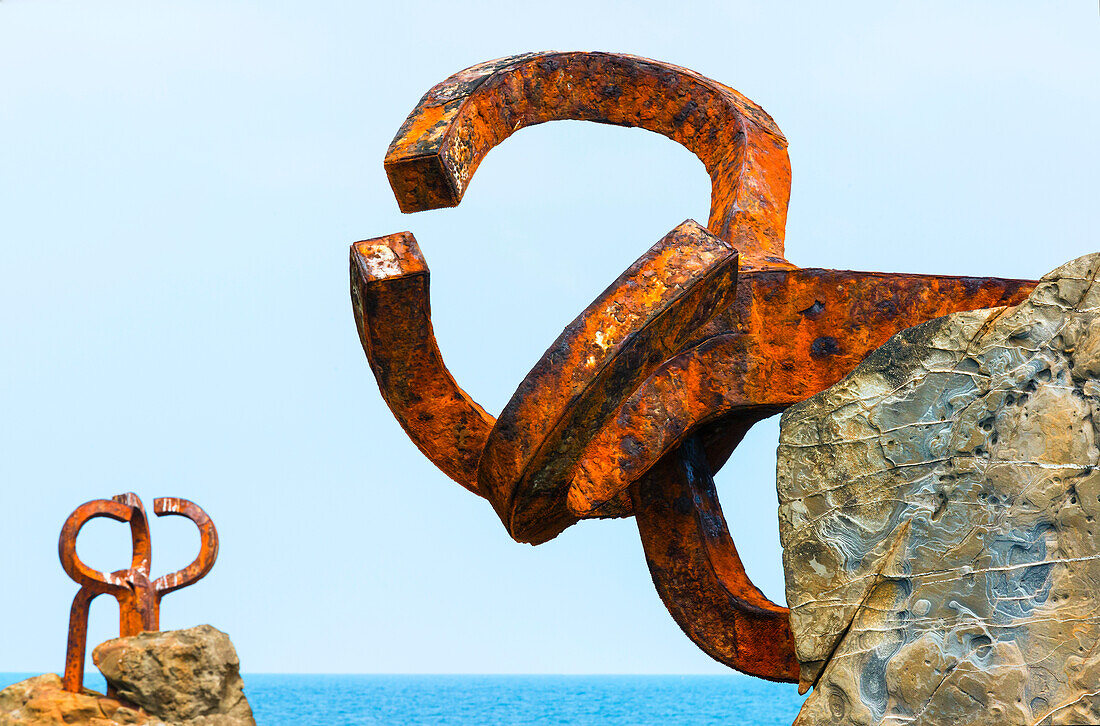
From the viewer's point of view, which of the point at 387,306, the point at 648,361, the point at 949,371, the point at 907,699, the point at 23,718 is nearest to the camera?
the point at 907,699

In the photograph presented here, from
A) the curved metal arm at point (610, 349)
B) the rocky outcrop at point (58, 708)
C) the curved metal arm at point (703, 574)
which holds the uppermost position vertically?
the curved metal arm at point (610, 349)

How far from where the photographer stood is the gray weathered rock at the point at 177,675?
8.06m

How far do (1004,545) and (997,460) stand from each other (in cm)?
23

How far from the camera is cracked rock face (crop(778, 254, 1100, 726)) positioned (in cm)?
279

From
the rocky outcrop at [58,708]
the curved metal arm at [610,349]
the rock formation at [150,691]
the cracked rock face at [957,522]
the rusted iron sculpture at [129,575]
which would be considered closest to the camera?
the cracked rock face at [957,522]

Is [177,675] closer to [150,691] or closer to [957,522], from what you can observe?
[150,691]

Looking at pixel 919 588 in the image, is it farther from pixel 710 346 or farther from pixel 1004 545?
pixel 710 346

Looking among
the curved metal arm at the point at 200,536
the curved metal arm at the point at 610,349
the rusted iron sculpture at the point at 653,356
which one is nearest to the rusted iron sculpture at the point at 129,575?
the curved metal arm at the point at 200,536

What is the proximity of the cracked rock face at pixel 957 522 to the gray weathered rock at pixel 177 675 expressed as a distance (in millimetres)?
5973

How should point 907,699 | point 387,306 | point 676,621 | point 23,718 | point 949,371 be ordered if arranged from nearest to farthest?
1. point 907,699
2. point 949,371
3. point 387,306
4. point 676,621
5. point 23,718

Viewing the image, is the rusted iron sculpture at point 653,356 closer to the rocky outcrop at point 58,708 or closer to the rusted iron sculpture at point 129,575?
the rocky outcrop at point 58,708

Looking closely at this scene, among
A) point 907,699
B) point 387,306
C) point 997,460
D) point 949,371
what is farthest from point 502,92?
point 907,699

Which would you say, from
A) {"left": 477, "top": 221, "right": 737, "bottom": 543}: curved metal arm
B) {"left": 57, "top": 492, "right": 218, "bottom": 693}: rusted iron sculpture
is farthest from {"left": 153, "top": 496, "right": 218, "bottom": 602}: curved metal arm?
{"left": 477, "top": 221, "right": 737, "bottom": 543}: curved metal arm

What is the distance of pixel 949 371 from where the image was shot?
3072 mm
